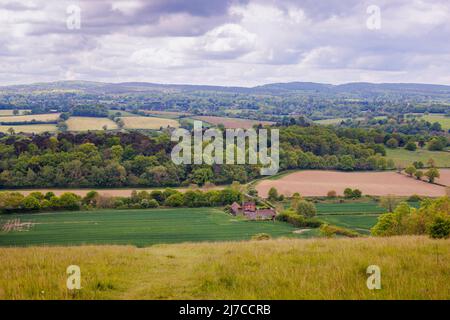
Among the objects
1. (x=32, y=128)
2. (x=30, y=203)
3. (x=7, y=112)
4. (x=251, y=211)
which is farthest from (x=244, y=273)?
(x=7, y=112)

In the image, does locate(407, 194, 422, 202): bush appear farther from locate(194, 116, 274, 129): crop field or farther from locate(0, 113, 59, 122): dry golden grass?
locate(0, 113, 59, 122): dry golden grass

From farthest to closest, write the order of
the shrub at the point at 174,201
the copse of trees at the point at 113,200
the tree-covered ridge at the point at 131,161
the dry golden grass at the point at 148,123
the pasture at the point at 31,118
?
the pasture at the point at 31,118, the dry golden grass at the point at 148,123, the tree-covered ridge at the point at 131,161, the shrub at the point at 174,201, the copse of trees at the point at 113,200

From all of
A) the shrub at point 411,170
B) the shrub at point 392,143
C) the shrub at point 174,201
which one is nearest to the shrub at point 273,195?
the shrub at point 174,201

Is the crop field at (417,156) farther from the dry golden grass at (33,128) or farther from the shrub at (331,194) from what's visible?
the dry golden grass at (33,128)

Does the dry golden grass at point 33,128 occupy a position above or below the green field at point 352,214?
above

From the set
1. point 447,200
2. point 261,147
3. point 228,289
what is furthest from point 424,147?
point 228,289
